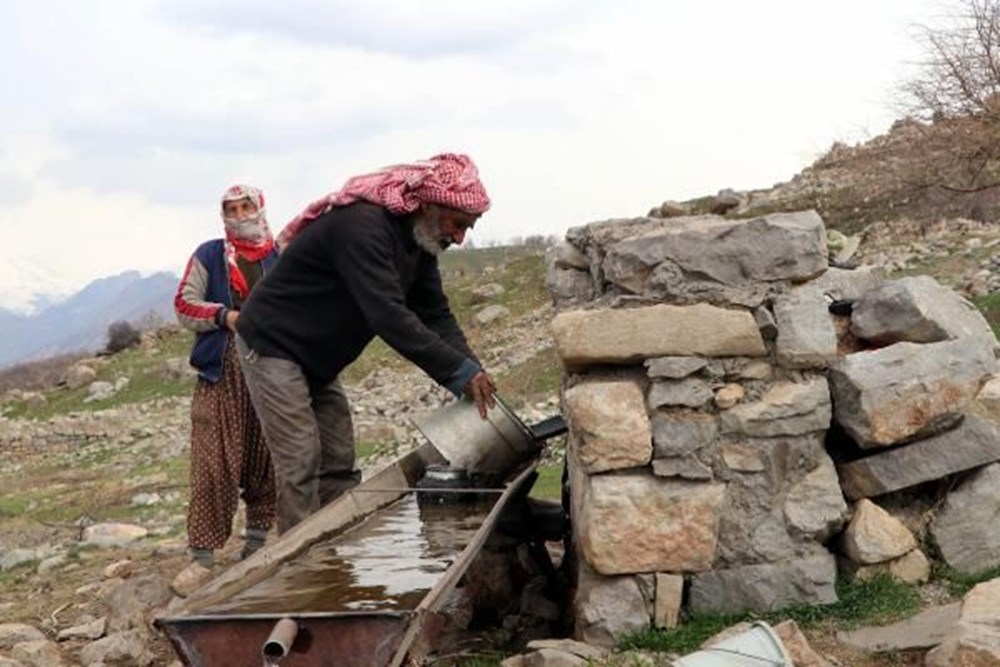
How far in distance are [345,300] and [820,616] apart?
242cm

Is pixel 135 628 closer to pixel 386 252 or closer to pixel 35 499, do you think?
pixel 386 252

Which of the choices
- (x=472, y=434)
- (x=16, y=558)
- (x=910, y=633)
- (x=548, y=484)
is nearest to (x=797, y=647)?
(x=910, y=633)

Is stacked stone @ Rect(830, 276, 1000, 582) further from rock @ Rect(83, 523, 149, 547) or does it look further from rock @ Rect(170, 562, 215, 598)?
rock @ Rect(83, 523, 149, 547)

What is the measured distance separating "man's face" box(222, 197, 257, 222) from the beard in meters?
1.25

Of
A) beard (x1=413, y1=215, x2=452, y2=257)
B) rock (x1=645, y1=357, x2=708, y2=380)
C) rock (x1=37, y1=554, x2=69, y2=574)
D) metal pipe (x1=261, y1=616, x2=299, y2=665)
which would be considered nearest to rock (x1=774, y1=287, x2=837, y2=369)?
rock (x1=645, y1=357, x2=708, y2=380)

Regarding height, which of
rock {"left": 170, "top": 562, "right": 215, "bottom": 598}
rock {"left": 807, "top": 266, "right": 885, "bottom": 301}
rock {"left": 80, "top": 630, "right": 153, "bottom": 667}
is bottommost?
rock {"left": 80, "top": 630, "right": 153, "bottom": 667}

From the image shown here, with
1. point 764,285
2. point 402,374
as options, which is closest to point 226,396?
point 764,285

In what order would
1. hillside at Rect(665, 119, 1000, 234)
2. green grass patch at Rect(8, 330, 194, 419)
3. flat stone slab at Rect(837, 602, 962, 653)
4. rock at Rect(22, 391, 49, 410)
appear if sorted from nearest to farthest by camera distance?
1. flat stone slab at Rect(837, 602, 962, 653)
2. hillside at Rect(665, 119, 1000, 234)
3. green grass patch at Rect(8, 330, 194, 419)
4. rock at Rect(22, 391, 49, 410)

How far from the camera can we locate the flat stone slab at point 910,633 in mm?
4094

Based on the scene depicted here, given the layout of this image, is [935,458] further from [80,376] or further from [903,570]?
[80,376]

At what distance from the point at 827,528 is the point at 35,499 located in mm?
11206

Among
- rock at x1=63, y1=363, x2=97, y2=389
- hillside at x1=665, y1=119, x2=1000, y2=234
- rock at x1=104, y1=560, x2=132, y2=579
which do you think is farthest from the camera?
rock at x1=63, y1=363, x2=97, y2=389

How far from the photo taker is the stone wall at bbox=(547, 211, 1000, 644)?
15.1 ft

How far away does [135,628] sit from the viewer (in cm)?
557
